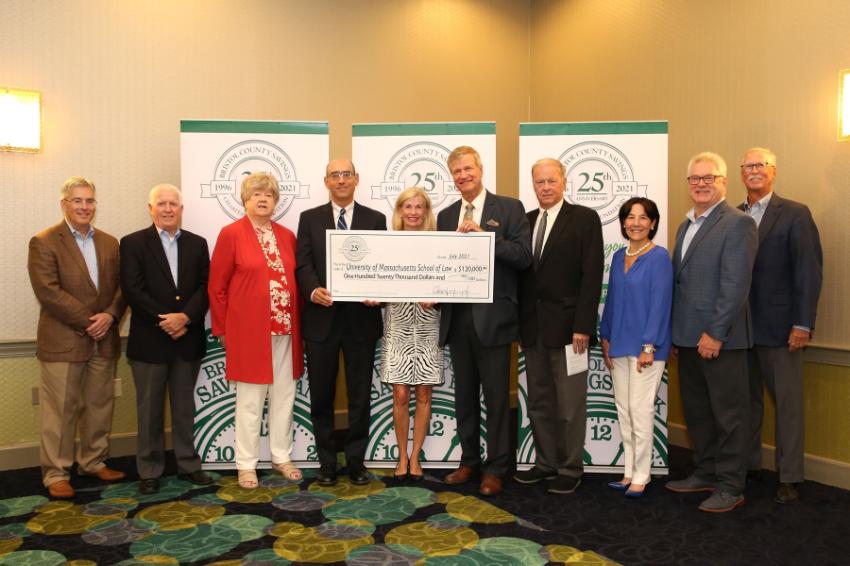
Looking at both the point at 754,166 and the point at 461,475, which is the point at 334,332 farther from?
the point at 754,166

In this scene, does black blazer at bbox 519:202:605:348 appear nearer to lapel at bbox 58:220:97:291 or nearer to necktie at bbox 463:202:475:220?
necktie at bbox 463:202:475:220

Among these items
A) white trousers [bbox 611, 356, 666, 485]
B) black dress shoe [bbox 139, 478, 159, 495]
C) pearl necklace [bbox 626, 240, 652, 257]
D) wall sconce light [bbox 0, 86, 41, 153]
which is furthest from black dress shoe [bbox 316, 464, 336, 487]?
wall sconce light [bbox 0, 86, 41, 153]

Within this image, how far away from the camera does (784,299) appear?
3.63m

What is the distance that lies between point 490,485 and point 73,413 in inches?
93.9

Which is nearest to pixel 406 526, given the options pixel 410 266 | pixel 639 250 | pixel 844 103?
pixel 410 266

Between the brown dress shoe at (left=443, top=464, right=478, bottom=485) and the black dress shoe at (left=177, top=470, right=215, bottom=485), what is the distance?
1.35 meters

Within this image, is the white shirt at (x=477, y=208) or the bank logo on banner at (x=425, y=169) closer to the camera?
the white shirt at (x=477, y=208)

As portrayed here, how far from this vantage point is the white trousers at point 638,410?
3.55 m

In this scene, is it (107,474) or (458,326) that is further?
(107,474)

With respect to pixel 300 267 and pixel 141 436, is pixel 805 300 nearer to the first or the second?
pixel 300 267

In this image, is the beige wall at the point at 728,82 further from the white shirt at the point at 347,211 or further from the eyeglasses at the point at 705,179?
the white shirt at the point at 347,211

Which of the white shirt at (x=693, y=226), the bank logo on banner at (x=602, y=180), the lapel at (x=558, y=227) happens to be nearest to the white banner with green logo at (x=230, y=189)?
the lapel at (x=558, y=227)

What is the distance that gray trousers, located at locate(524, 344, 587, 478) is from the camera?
367 centimetres

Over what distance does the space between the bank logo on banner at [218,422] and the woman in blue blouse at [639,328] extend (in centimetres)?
187
